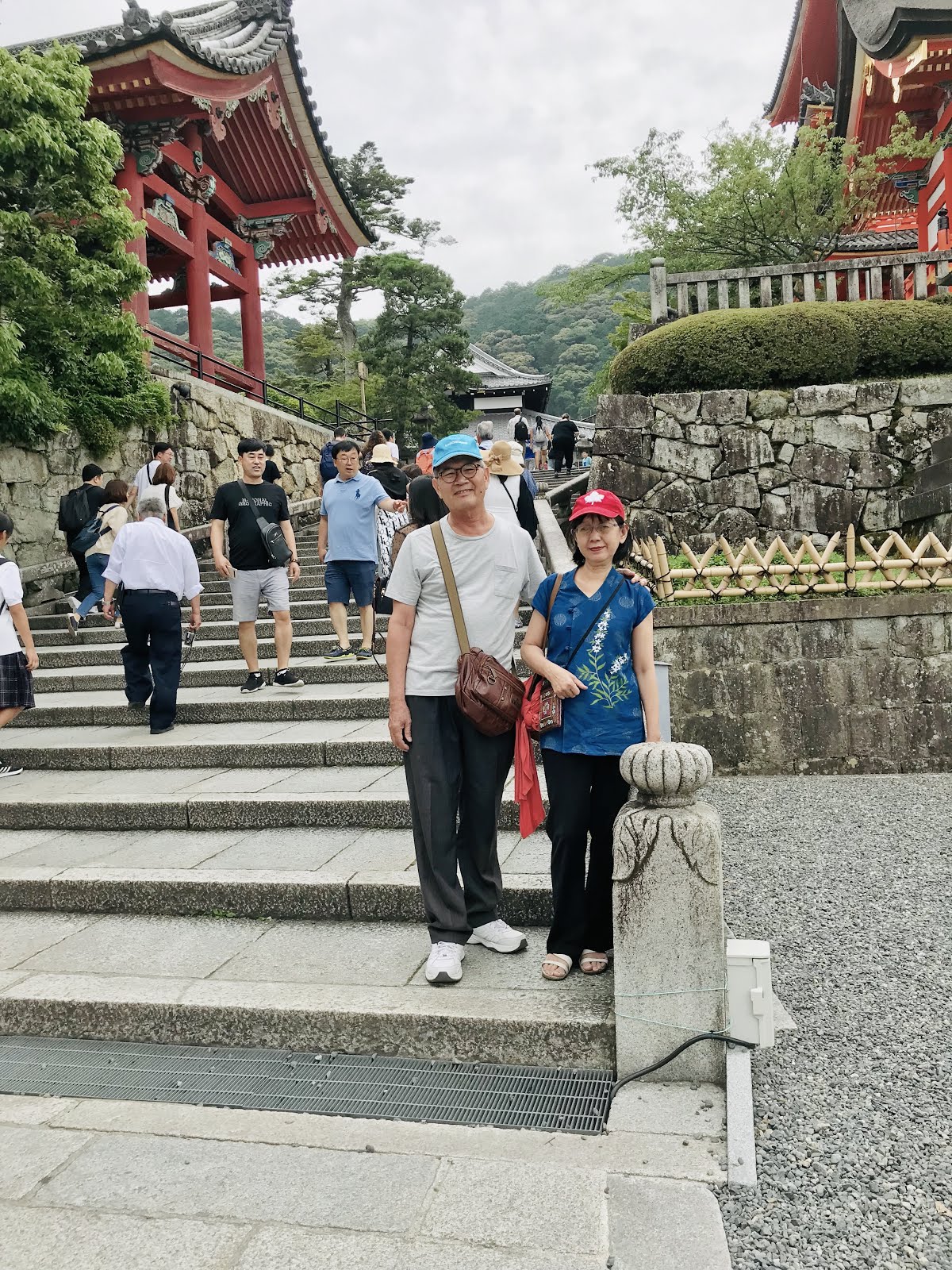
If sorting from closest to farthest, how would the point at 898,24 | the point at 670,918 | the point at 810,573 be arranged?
the point at 670,918 → the point at 810,573 → the point at 898,24

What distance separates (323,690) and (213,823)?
6.46 ft

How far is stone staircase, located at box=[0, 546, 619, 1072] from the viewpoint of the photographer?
3037mm

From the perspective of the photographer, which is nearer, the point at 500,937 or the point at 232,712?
the point at 500,937

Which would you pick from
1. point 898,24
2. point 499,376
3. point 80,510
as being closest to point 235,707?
point 80,510

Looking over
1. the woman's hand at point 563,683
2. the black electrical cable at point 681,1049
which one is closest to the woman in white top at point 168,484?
the woman's hand at point 563,683

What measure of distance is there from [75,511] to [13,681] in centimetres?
394

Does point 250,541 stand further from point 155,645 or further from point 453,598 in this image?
point 453,598

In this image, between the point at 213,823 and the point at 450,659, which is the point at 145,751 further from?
the point at 450,659

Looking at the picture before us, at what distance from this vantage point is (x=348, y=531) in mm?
6691

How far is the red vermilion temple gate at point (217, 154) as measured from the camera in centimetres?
1172

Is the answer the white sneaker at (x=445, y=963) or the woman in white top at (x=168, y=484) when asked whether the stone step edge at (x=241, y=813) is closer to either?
the white sneaker at (x=445, y=963)

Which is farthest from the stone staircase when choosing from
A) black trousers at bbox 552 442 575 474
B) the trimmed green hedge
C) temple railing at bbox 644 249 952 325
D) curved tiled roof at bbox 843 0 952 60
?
black trousers at bbox 552 442 575 474

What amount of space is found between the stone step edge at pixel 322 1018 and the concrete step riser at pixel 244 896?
576 millimetres

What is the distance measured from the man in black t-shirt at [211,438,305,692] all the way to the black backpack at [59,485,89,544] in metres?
3.25
